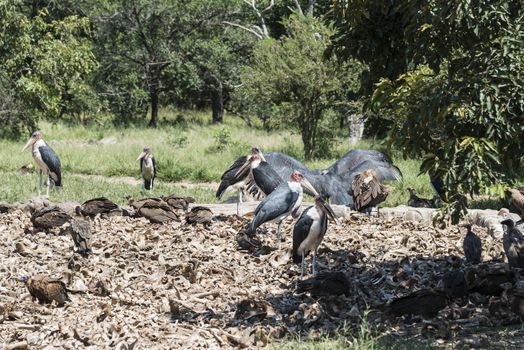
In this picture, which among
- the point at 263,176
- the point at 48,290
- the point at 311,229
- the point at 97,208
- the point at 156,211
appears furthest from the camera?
the point at 263,176

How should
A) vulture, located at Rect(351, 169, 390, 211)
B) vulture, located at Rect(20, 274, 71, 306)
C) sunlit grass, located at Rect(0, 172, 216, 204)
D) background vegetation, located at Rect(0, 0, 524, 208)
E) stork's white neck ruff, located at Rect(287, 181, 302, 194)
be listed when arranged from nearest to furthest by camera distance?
background vegetation, located at Rect(0, 0, 524, 208) → vulture, located at Rect(20, 274, 71, 306) → stork's white neck ruff, located at Rect(287, 181, 302, 194) → vulture, located at Rect(351, 169, 390, 211) → sunlit grass, located at Rect(0, 172, 216, 204)

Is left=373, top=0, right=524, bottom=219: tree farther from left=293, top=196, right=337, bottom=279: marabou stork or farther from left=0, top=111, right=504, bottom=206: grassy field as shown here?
Answer: left=0, top=111, right=504, bottom=206: grassy field

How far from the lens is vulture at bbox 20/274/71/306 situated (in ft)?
25.3

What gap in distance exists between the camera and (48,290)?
771 centimetres

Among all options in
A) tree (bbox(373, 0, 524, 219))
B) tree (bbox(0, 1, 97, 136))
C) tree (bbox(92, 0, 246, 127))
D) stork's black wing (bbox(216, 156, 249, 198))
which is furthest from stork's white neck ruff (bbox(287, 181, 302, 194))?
tree (bbox(92, 0, 246, 127))

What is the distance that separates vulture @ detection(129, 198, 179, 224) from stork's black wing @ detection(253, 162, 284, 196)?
5.17ft

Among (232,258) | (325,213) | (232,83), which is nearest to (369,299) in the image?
(325,213)

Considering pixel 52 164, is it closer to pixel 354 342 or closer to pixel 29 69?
pixel 354 342

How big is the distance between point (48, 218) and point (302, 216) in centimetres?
341

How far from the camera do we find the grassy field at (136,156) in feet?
54.3

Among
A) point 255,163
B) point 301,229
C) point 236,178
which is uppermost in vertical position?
point 301,229

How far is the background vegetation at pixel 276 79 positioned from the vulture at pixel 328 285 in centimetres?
127

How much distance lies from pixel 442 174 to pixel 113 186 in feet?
38.3

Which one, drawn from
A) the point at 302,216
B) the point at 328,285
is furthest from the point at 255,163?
the point at 328,285
